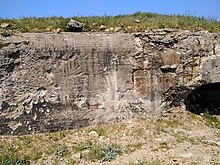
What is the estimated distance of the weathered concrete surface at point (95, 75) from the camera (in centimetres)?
838

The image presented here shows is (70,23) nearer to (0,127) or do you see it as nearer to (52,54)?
(52,54)

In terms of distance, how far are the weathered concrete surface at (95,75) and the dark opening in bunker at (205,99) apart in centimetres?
97

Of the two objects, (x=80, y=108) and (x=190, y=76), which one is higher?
(x=190, y=76)

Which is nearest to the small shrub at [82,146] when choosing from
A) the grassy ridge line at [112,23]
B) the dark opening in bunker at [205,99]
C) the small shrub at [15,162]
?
the small shrub at [15,162]

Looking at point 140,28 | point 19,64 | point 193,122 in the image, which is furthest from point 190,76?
point 19,64

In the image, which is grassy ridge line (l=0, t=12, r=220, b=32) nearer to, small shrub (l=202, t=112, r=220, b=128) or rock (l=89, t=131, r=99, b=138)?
small shrub (l=202, t=112, r=220, b=128)

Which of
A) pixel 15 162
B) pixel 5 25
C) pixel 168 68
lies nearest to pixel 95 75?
pixel 168 68

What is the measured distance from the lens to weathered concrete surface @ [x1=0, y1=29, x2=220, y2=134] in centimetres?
838

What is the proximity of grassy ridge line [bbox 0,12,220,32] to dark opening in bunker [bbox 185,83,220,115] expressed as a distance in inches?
75.3

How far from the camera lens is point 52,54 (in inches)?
341

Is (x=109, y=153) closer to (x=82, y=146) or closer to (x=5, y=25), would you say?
(x=82, y=146)

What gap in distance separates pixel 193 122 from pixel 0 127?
4847mm

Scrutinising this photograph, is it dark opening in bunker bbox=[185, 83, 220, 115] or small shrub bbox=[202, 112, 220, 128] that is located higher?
dark opening in bunker bbox=[185, 83, 220, 115]

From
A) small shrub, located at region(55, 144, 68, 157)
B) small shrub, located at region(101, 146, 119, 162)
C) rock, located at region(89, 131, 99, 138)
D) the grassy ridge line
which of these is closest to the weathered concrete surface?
rock, located at region(89, 131, 99, 138)
